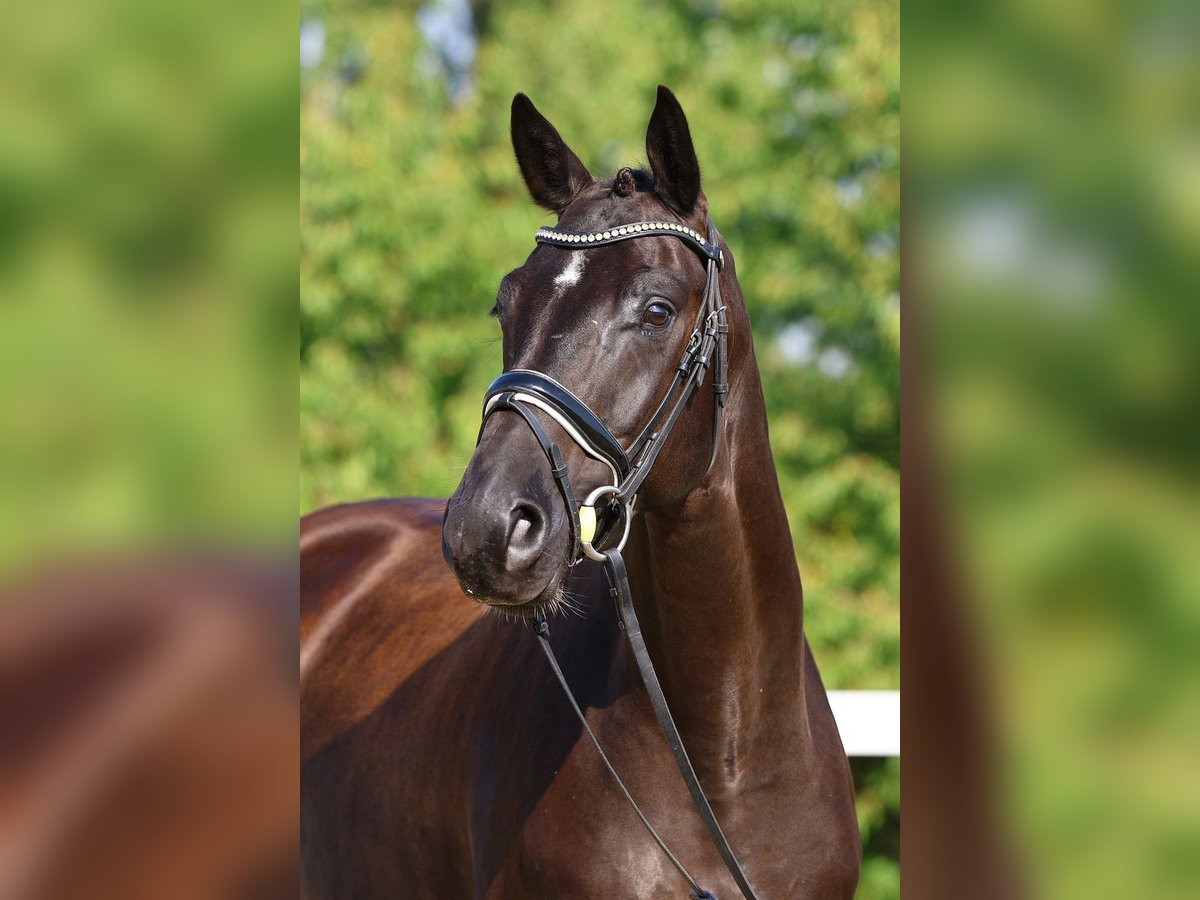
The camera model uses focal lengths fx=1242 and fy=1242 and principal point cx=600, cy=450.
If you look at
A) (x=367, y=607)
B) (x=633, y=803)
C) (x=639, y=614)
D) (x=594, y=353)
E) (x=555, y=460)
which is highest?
(x=594, y=353)

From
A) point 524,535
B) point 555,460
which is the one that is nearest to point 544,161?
point 555,460

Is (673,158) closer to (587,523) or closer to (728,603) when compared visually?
(587,523)

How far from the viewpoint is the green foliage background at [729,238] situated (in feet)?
32.9

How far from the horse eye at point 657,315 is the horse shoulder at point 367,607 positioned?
171 centimetres

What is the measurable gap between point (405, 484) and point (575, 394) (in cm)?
784

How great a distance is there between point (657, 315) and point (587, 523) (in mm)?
465

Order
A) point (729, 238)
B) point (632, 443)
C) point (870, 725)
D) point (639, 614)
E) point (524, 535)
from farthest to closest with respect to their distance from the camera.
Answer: point (729, 238)
point (870, 725)
point (639, 614)
point (632, 443)
point (524, 535)

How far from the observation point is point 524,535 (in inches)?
89.7

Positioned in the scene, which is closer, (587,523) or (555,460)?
(555,460)

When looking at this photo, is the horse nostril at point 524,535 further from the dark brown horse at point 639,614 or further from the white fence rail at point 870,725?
the white fence rail at point 870,725
